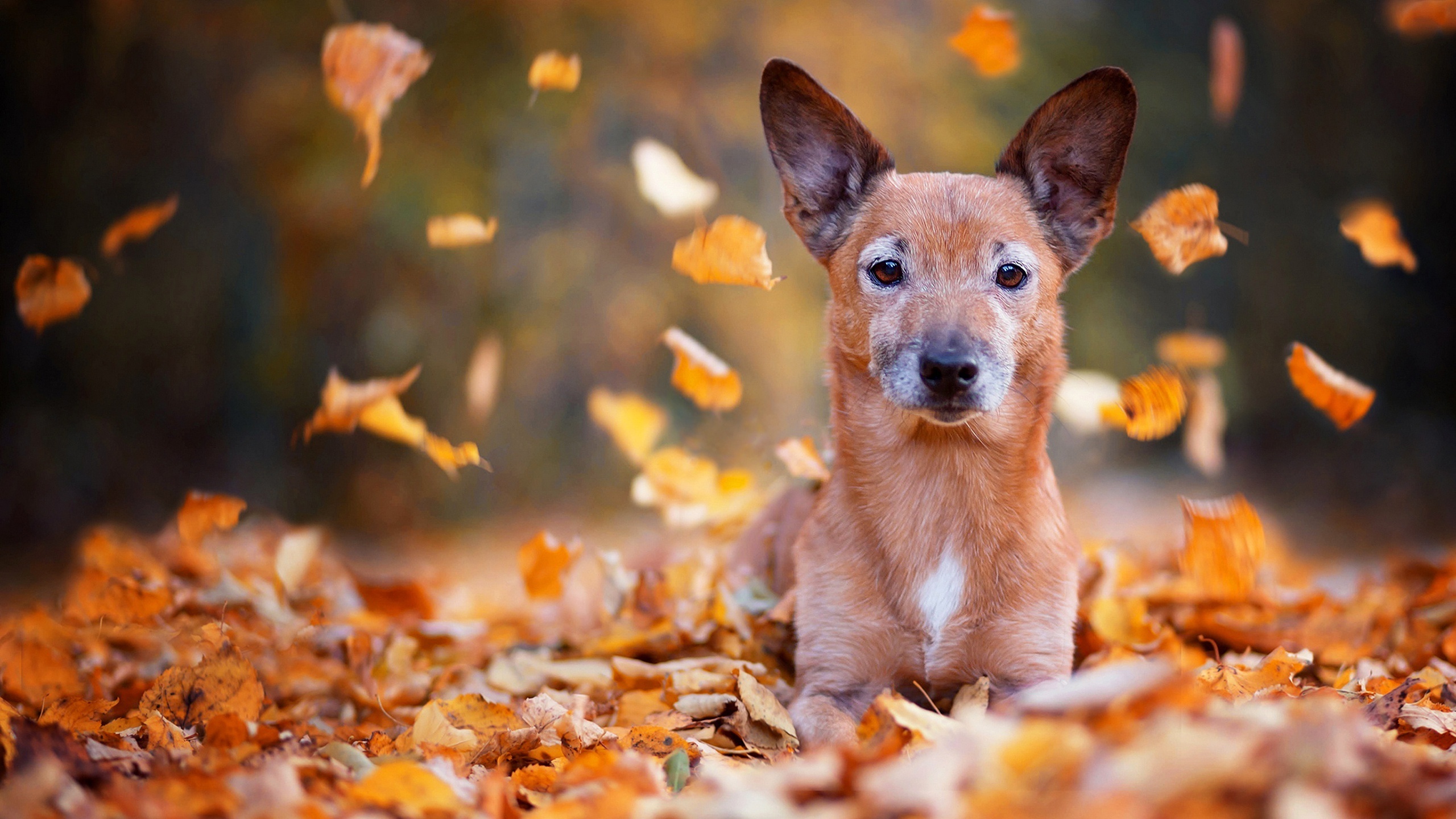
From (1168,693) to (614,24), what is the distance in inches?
304

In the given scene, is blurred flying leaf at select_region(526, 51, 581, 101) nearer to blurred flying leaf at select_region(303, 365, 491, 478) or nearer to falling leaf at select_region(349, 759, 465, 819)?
blurred flying leaf at select_region(303, 365, 491, 478)

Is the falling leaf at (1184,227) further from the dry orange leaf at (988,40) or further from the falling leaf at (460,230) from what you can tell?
the falling leaf at (460,230)

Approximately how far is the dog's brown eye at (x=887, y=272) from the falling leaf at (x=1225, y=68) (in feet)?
20.5

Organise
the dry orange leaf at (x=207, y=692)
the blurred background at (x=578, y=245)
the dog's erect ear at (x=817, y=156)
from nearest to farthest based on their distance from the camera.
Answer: the dry orange leaf at (x=207, y=692), the dog's erect ear at (x=817, y=156), the blurred background at (x=578, y=245)

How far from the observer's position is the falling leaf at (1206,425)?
23.8 ft

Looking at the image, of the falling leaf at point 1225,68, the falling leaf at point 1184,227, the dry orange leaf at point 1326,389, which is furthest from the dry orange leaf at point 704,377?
the falling leaf at point 1225,68

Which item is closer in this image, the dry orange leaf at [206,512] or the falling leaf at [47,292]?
the falling leaf at [47,292]

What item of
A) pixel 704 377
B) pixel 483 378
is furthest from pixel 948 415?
pixel 483 378

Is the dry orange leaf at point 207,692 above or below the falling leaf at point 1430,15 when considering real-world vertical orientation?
below

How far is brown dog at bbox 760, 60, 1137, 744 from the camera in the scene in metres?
3.08

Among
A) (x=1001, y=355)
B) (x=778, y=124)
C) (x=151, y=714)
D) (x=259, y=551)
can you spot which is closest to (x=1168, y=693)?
(x=1001, y=355)

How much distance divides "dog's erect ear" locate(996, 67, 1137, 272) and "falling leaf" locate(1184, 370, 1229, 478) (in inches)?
154

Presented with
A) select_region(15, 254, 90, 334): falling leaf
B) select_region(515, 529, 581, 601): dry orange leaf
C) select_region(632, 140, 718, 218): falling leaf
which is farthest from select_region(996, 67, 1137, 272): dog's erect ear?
select_region(15, 254, 90, 334): falling leaf

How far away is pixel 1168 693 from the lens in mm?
1878
